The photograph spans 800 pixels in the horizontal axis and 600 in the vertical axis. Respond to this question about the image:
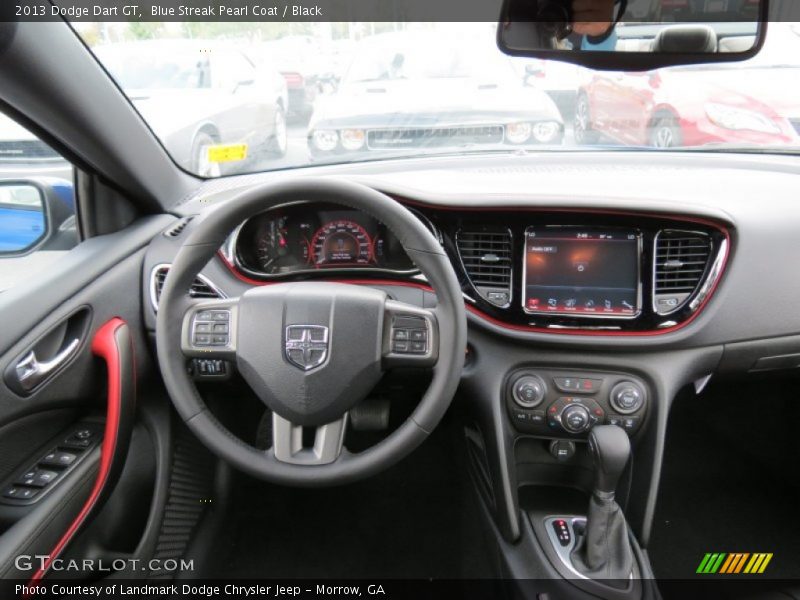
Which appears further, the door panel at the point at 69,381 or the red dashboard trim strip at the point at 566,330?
the red dashboard trim strip at the point at 566,330

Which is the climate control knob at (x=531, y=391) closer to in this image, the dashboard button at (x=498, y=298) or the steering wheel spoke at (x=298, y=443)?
the dashboard button at (x=498, y=298)

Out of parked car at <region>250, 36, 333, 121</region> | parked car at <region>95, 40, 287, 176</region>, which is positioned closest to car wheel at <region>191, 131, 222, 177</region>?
parked car at <region>95, 40, 287, 176</region>

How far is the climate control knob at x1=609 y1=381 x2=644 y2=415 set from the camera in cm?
198

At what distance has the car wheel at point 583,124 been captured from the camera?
2432 millimetres

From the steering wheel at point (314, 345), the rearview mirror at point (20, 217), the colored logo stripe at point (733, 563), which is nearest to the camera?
the steering wheel at point (314, 345)

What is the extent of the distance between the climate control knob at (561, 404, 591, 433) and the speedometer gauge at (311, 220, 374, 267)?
83cm

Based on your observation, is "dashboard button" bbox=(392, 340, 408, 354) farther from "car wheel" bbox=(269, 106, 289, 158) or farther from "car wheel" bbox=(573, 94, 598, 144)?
"car wheel" bbox=(573, 94, 598, 144)

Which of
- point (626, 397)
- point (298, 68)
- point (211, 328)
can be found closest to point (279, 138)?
point (298, 68)

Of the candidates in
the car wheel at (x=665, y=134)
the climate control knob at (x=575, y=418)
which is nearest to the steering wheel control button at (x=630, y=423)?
the climate control knob at (x=575, y=418)

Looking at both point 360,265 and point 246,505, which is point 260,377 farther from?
point 246,505

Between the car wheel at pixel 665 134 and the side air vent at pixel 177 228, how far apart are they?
180cm

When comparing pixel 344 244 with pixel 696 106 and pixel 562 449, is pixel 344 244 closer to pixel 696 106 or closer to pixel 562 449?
pixel 562 449

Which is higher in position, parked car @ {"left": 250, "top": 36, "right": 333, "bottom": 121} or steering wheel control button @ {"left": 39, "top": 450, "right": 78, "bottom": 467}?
parked car @ {"left": 250, "top": 36, "right": 333, "bottom": 121}

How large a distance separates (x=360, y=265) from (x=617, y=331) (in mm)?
870
